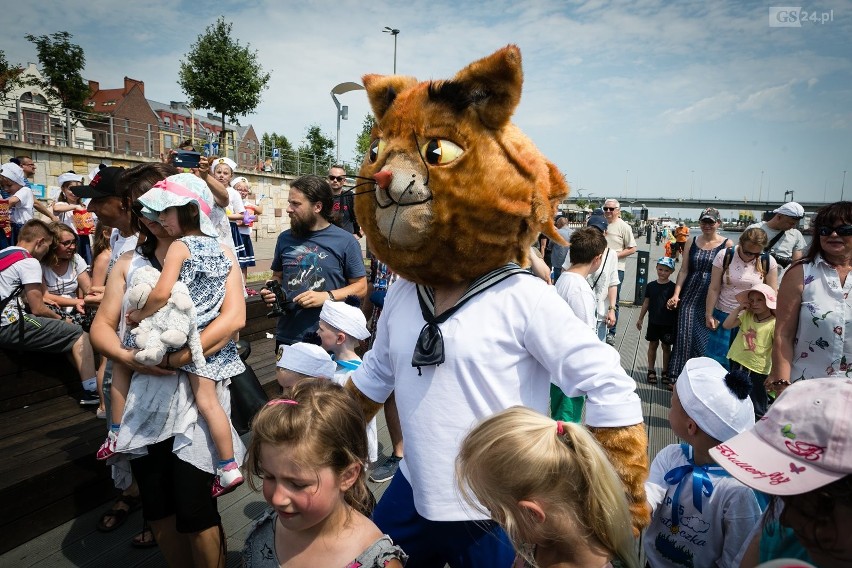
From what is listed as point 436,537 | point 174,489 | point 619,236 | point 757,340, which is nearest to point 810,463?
point 436,537

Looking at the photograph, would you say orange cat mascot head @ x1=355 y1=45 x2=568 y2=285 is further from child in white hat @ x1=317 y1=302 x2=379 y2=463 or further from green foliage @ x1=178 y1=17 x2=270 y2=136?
green foliage @ x1=178 y1=17 x2=270 y2=136

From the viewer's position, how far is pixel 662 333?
5969mm

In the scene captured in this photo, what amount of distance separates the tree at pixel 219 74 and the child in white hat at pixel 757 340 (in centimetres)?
2182

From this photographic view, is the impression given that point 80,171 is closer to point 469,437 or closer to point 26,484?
point 26,484

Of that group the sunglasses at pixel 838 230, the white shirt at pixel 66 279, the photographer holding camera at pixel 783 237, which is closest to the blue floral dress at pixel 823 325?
the sunglasses at pixel 838 230

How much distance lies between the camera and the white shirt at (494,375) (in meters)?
1.58

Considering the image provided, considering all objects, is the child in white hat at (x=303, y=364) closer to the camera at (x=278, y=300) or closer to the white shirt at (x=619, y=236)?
the camera at (x=278, y=300)

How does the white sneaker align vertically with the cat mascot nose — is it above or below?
below

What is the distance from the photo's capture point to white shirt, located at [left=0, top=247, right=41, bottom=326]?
368 centimetres

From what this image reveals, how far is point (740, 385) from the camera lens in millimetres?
1945

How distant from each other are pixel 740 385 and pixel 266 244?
19.0 metres

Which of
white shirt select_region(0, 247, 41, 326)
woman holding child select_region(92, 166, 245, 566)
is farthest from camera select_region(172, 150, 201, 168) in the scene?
woman holding child select_region(92, 166, 245, 566)

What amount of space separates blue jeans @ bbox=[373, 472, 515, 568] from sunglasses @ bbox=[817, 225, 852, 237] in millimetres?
2432

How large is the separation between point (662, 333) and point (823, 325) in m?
3.22
